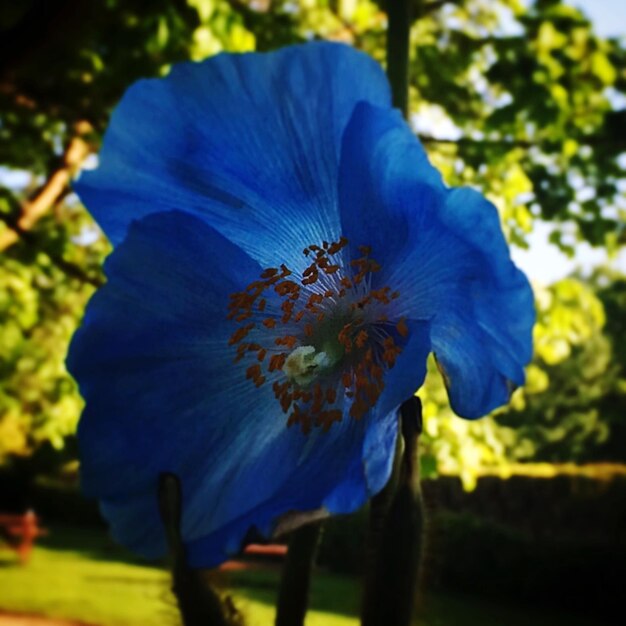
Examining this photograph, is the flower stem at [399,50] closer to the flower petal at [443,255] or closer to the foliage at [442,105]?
the flower petal at [443,255]

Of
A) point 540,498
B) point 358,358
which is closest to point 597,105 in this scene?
point 358,358

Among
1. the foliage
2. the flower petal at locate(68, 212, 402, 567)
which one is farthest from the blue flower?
the foliage

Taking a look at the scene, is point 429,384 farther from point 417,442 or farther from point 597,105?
point 597,105

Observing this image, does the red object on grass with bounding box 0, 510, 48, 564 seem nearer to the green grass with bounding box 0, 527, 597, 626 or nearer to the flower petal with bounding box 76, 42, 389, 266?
the green grass with bounding box 0, 527, 597, 626

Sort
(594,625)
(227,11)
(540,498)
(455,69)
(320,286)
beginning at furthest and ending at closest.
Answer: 1. (540,498)
2. (594,625)
3. (455,69)
4. (227,11)
5. (320,286)

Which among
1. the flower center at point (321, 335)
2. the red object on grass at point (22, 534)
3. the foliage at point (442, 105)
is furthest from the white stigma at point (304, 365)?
the red object on grass at point (22, 534)

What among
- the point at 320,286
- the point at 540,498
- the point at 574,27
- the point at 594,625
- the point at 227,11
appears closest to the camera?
the point at 320,286

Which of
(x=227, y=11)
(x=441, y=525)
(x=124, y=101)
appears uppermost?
(x=227, y=11)
